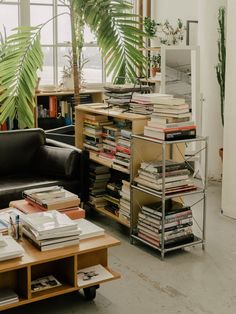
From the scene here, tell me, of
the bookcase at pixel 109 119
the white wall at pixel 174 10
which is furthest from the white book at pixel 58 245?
the white wall at pixel 174 10

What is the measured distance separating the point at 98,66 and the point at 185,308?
217 inches

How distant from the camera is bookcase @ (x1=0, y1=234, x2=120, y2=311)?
3088mm

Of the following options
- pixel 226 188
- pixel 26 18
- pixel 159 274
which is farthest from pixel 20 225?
pixel 26 18

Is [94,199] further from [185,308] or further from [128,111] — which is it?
[185,308]

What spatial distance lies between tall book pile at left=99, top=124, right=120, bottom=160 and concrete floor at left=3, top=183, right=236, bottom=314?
72cm

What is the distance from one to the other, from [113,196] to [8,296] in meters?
2.07

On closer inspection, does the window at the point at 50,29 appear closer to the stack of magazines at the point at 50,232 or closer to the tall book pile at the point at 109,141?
the tall book pile at the point at 109,141

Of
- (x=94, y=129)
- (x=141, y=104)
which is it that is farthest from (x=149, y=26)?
(x=141, y=104)

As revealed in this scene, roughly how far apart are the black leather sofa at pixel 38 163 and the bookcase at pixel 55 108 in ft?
6.39

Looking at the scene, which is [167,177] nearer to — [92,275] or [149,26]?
[92,275]

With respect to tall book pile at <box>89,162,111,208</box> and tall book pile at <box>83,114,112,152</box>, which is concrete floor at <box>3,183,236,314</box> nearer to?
tall book pile at <box>89,162,111,208</box>

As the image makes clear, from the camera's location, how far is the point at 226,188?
5.34 meters

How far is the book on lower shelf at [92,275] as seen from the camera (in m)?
3.31

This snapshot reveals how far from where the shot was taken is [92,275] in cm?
338
